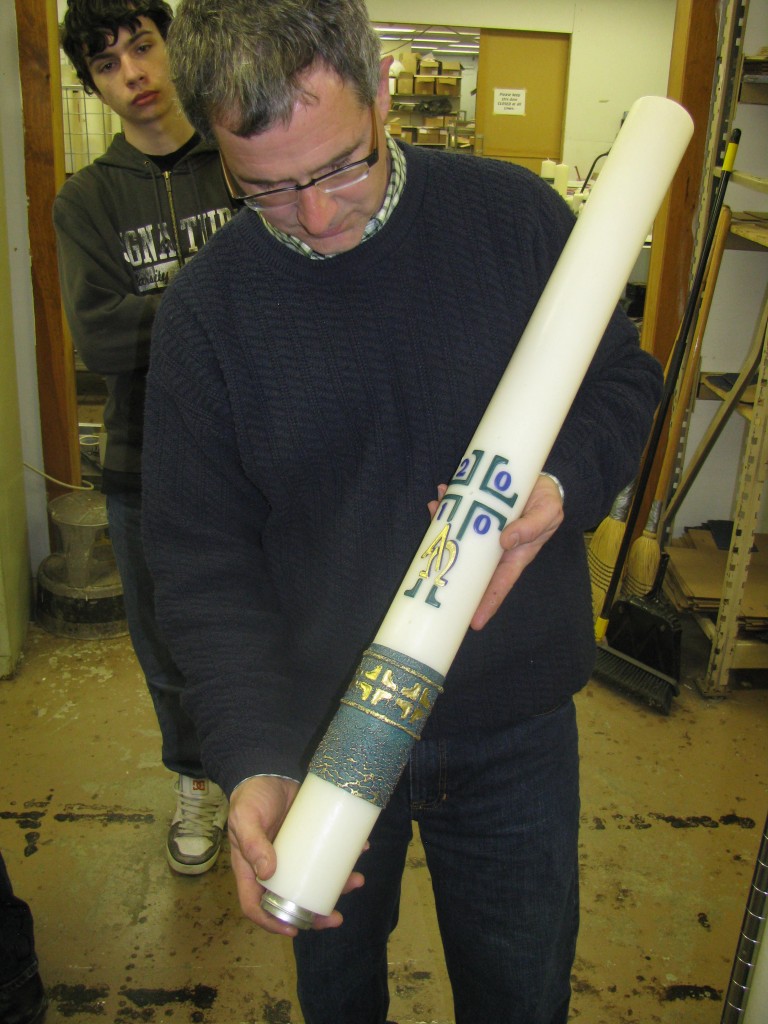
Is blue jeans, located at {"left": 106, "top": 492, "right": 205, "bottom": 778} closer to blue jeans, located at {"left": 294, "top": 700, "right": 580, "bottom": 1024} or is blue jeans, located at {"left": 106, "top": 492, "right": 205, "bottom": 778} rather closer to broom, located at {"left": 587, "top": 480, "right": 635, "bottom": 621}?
blue jeans, located at {"left": 294, "top": 700, "right": 580, "bottom": 1024}

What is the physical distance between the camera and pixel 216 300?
86cm

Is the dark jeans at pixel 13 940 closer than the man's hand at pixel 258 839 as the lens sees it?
No

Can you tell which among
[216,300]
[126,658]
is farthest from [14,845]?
[216,300]

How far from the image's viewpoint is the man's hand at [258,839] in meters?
0.74

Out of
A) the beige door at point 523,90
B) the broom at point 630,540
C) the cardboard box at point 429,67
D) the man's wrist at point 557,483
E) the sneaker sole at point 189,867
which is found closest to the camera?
the man's wrist at point 557,483

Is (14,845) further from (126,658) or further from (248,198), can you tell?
(248,198)

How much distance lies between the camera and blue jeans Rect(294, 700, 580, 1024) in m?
0.93

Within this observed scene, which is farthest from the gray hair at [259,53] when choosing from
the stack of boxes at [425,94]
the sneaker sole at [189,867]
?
the stack of boxes at [425,94]

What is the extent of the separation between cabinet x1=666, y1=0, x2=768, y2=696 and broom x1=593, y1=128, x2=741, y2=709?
0.07 meters

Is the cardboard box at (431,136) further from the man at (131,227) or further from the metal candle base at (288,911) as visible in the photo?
the metal candle base at (288,911)

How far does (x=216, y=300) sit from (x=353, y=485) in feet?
0.78

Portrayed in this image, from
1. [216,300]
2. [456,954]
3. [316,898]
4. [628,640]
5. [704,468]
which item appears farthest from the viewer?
[704,468]

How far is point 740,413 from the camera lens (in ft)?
7.83

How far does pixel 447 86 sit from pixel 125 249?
16.5 ft
